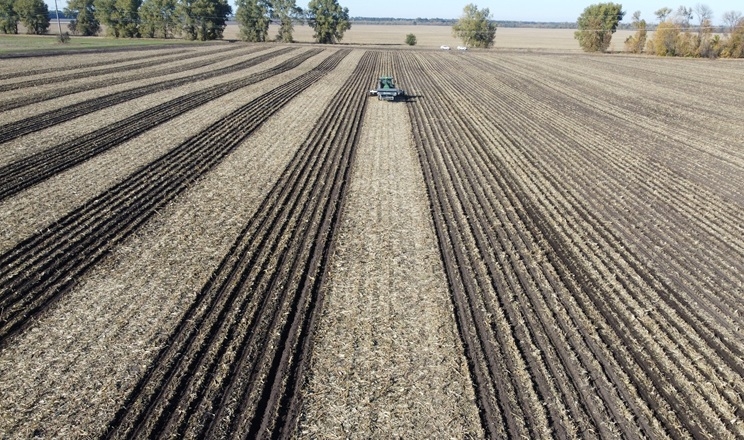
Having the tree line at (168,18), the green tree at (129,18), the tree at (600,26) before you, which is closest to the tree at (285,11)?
the tree line at (168,18)

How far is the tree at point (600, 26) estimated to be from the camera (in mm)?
81125

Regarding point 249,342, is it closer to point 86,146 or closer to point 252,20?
point 86,146

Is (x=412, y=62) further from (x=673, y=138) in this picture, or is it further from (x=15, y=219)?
(x=15, y=219)

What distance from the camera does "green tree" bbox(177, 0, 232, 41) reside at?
84.3 m

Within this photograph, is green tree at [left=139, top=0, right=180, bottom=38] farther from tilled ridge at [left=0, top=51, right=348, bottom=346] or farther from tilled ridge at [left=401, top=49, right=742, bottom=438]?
tilled ridge at [left=401, top=49, right=742, bottom=438]

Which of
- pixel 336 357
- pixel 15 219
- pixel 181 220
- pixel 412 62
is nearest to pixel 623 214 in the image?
pixel 336 357

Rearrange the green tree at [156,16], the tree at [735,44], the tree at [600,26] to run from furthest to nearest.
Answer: the green tree at [156,16] → the tree at [600,26] → the tree at [735,44]

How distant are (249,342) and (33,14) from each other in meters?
99.0

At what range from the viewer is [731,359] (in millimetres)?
7980

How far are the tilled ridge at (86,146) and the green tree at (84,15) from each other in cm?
7332

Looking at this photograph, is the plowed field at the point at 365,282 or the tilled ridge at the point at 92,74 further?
the tilled ridge at the point at 92,74

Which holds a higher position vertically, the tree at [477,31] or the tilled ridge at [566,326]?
the tree at [477,31]

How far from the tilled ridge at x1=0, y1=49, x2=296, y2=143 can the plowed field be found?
0.33 metres

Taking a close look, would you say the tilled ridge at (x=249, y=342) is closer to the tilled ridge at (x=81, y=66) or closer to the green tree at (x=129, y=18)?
the tilled ridge at (x=81, y=66)
